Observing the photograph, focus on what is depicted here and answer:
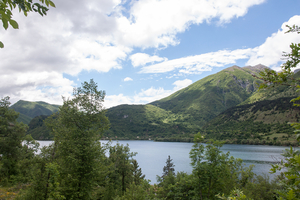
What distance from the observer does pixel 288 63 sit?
3236 mm

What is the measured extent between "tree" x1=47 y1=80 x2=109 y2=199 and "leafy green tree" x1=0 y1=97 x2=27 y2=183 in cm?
1604

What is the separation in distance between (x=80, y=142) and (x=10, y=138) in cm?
1947

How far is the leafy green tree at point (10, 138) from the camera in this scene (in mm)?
25969

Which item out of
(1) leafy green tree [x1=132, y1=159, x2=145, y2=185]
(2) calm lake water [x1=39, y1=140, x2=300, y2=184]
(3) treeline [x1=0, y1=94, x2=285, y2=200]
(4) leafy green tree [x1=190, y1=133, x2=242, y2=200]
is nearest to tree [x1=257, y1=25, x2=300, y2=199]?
(3) treeline [x1=0, y1=94, x2=285, y2=200]

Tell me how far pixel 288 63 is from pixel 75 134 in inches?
640

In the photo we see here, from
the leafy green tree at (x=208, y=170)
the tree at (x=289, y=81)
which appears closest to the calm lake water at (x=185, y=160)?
the leafy green tree at (x=208, y=170)

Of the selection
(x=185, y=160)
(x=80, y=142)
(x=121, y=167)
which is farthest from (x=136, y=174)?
(x=185, y=160)

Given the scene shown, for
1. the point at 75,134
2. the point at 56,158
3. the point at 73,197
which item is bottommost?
the point at 73,197

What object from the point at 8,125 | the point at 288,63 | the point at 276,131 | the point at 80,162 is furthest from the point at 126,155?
the point at 276,131

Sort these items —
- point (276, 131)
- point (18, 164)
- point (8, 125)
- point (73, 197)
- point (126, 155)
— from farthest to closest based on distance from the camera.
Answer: point (276, 131), point (126, 155), point (8, 125), point (18, 164), point (73, 197)

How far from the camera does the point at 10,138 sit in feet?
87.3

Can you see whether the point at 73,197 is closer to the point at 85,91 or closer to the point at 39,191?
the point at 39,191

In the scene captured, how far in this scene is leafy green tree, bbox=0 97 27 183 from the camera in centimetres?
2597

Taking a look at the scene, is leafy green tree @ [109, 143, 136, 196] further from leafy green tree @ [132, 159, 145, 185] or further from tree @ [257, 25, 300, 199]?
tree @ [257, 25, 300, 199]
